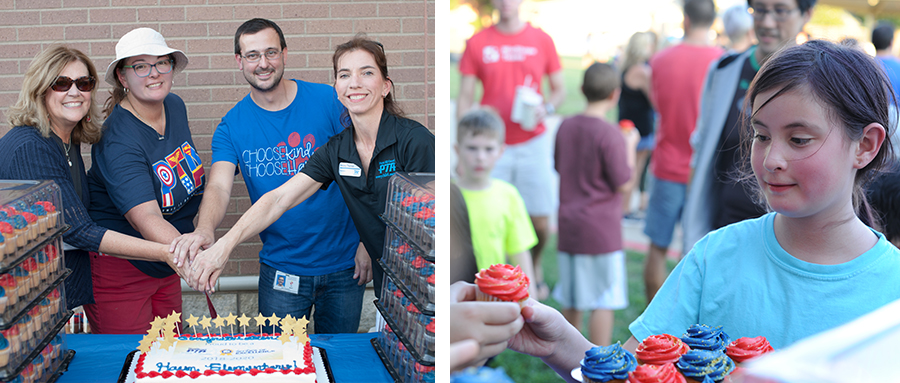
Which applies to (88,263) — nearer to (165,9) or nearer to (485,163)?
(165,9)

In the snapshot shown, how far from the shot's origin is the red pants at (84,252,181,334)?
2.71m

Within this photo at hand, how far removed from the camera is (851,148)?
1432 mm

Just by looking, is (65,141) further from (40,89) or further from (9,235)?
(9,235)

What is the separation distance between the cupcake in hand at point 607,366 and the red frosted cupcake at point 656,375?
0.02 metres

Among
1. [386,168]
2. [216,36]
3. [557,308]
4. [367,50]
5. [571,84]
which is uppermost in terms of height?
[571,84]

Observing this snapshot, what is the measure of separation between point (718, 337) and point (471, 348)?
583mm

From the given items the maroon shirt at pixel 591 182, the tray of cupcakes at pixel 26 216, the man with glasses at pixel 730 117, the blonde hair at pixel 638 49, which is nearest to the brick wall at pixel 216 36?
the maroon shirt at pixel 591 182

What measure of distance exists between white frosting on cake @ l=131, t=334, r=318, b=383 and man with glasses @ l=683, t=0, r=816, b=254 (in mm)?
2043

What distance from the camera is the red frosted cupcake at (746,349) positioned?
133 cm

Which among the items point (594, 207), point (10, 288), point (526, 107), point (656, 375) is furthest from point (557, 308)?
point (10, 288)

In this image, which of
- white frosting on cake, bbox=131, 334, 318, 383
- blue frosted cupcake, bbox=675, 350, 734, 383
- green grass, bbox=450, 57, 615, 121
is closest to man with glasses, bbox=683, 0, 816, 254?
blue frosted cupcake, bbox=675, 350, 734, 383

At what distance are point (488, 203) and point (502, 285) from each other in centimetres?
175

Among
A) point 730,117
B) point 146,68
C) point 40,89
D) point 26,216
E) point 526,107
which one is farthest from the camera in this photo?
point 526,107

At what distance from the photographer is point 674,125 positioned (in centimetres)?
449
